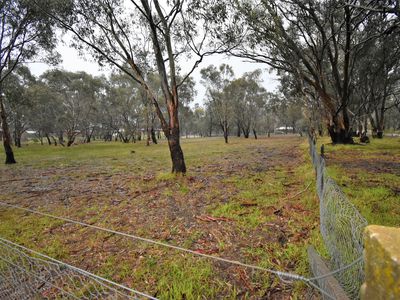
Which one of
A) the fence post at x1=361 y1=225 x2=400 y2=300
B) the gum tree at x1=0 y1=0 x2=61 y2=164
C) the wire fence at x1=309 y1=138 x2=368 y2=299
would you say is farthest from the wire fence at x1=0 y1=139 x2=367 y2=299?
the gum tree at x1=0 y1=0 x2=61 y2=164

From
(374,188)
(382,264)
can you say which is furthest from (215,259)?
(374,188)

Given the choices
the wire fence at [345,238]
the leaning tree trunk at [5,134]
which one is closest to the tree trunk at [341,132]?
the wire fence at [345,238]

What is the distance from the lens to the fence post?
0.87m

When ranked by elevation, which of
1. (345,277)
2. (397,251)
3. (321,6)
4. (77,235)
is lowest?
(77,235)

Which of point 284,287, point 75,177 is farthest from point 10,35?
point 284,287

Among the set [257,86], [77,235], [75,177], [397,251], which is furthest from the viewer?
[257,86]

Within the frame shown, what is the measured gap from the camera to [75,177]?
9.53 meters

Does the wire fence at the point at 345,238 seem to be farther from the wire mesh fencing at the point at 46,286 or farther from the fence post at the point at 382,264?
the wire mesh fencing at the point at 46,286

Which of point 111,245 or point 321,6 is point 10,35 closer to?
point 111,245

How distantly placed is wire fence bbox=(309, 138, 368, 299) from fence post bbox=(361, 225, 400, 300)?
59 cm

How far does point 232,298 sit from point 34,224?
4.65m

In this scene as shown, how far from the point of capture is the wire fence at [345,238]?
1813mm

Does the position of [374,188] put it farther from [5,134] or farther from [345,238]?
[5,134]

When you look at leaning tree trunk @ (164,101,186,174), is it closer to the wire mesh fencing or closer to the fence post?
the wire mesh fencing
